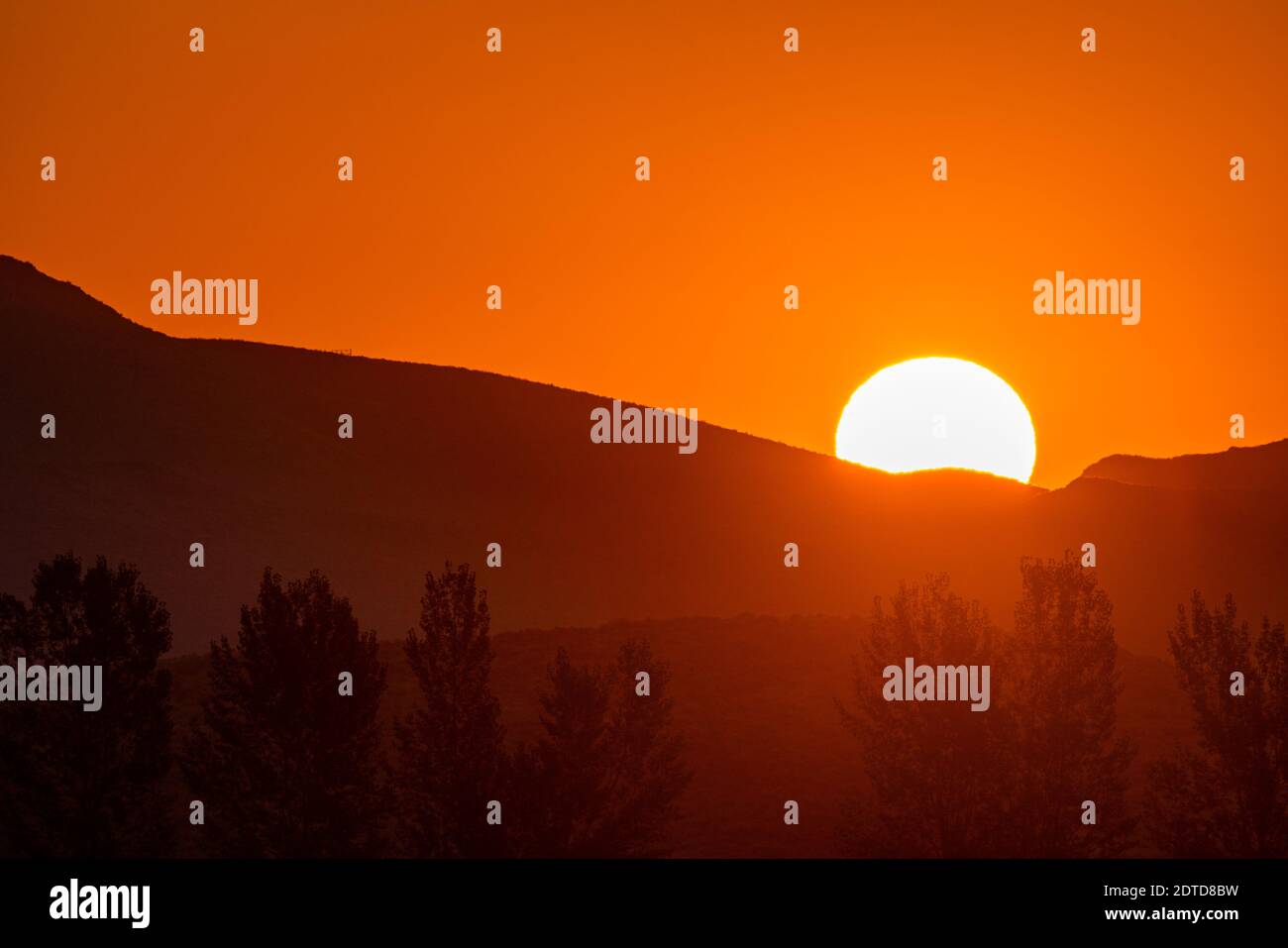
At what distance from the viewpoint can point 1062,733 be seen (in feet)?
194

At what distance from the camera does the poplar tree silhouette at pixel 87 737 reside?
52312mm

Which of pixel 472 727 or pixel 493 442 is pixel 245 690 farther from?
pixel 493 442

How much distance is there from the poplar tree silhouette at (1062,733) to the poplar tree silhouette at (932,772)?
0.87 metres

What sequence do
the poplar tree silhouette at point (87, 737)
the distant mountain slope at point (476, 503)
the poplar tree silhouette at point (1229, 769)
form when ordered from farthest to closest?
the distant mountain slope at point (476, 503)
the poplar tree silhouette at point (1229, 769)
the poplar tree silhouette at point (87, 737)

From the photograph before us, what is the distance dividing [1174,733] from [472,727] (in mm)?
30821

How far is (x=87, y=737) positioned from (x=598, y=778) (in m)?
17.7

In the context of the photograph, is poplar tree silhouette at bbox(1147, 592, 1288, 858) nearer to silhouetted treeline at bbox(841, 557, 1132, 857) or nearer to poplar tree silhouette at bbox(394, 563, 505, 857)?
silhouetted treeline at bbox(841, 557, 1132, 857)

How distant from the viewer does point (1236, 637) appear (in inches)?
2480
